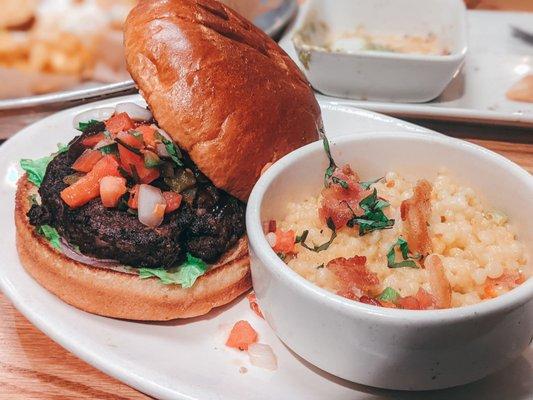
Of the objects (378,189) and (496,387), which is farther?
(378,189)

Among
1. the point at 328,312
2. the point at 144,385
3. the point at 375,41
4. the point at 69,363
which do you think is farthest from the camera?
the point at 375,41

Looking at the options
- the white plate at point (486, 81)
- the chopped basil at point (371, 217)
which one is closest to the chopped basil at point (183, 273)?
the chopped basil at point (371, 217)

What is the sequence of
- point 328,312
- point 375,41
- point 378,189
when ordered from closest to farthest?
1. point 328,312
2. point 378,189
3. point 375,41

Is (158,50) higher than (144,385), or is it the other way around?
(158,50)

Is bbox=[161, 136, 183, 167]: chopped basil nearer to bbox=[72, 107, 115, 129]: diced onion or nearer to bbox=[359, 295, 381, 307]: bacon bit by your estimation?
bbox=[72, 107, 115, 129]: diced onion

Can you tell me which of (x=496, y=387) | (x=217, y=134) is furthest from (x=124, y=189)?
(x=496, y=387)

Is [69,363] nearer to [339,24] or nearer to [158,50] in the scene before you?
[158,50]

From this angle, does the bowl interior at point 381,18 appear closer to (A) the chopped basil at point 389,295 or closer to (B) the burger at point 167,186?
(B) the burger at point 167,186
